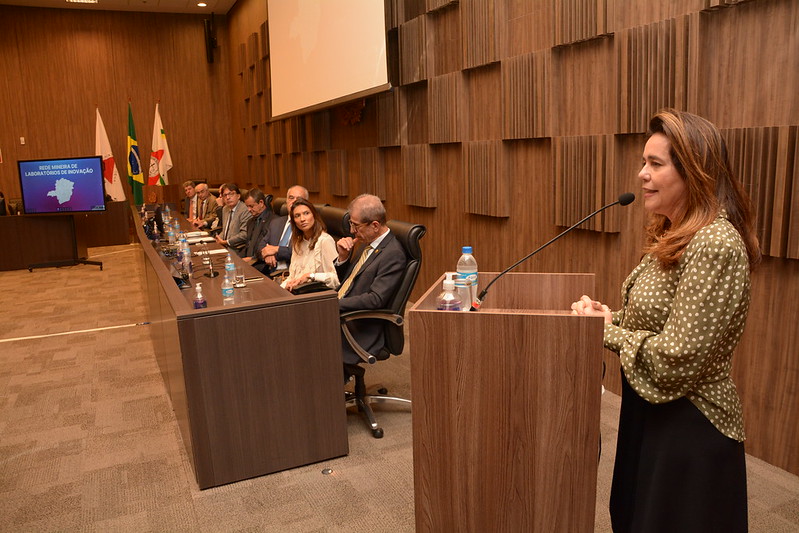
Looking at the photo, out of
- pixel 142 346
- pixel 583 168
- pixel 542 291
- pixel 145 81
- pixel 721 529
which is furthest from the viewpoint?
pixel 145 81

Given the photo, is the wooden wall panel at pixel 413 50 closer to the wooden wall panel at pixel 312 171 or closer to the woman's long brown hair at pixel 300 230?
the woman's long brown hair at pixel 300 230

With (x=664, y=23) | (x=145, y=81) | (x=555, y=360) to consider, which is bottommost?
(x=555, y=360)

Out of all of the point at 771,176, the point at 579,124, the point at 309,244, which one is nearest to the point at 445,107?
the point at 579,124

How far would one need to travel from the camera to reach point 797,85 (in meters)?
2.47

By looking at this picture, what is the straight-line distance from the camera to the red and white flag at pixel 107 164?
11094 millimetres

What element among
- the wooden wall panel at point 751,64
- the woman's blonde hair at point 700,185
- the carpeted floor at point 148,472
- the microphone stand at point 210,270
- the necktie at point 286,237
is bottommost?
the carpeted floor at point 148,472

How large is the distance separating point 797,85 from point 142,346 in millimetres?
4585

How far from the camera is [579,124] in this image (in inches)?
142

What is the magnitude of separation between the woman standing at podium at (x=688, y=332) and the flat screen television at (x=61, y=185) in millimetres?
8999

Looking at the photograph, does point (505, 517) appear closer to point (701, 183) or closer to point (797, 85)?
point (701, 183)

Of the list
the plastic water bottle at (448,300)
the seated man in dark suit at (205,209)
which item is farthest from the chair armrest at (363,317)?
the seated man in dark suit at (205,209)

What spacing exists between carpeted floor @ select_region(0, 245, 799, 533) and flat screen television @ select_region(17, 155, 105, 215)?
4.63 m

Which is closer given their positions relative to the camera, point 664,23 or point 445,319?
point 445,319

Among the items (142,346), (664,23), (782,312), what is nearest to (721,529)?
(782,312)
